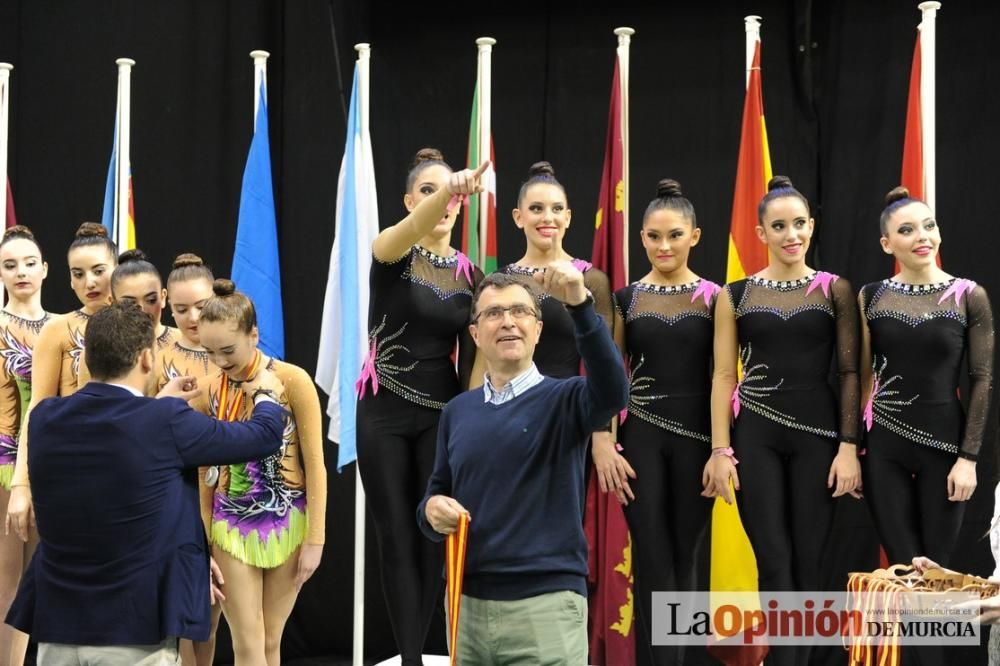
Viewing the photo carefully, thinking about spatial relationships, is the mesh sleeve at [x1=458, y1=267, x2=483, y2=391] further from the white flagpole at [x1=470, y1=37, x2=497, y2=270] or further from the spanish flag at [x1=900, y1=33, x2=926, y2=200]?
the spanish flag at [x1=900, y1=33, x2=926, y2=200]

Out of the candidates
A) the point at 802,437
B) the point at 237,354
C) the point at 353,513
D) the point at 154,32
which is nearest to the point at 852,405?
the point at 802,437

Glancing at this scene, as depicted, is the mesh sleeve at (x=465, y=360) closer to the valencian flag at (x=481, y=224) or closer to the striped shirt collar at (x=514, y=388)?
the valencian flag at (x=481, y=224)

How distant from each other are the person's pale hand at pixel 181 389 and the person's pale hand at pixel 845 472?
1.97 m

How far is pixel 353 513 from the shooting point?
19.7ft

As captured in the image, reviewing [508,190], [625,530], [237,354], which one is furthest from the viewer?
[508,190]

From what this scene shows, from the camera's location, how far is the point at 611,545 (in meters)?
4.94

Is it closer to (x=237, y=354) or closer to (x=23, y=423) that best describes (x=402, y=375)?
(x=237, y=354)

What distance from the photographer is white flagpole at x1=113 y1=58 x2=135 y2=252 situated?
545 centimetres

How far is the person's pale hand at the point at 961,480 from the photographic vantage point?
3.91 meters

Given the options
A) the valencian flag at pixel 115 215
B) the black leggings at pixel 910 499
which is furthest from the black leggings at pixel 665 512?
the valencian flag at pixel 115 215

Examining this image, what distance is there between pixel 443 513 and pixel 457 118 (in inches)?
140

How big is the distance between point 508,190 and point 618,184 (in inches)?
37.8

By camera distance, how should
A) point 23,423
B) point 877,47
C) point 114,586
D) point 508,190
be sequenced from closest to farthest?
1. point 114,586
2. point 23,423
3. point 877,47
4. point 508,190

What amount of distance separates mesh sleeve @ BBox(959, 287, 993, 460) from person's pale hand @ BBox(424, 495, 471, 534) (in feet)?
6.34
